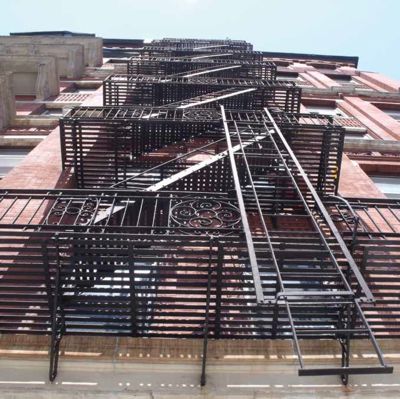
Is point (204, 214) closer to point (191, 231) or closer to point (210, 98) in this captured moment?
point (191, 231)

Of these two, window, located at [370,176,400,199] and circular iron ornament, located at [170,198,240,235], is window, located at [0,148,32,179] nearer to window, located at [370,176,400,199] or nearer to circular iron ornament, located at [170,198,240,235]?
circular iron ornament, located at [170,198,240,235]

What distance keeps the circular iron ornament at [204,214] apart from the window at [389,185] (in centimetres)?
716

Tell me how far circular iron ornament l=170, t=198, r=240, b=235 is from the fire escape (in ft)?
0.12

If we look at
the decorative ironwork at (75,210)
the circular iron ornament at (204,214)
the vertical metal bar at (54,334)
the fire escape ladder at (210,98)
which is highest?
the fire escape ladder at (210,98)

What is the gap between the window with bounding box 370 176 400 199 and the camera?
506 inches

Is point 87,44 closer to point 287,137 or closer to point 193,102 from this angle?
point 193,102

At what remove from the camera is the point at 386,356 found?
603 cm

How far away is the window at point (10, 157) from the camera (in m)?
13.8

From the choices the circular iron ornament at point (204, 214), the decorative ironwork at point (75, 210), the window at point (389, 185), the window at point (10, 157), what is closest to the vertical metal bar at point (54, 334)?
the decorative ironwork at point (75, 210)

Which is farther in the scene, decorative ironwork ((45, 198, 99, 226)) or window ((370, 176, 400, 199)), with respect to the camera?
window ((370, 176, 400, 199))

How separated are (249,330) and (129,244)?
2.08m

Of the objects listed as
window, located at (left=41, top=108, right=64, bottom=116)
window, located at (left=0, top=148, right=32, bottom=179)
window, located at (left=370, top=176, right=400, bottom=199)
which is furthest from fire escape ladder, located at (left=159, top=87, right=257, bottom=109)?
window, located at (left=41, top=108, right=64, bottom=116)

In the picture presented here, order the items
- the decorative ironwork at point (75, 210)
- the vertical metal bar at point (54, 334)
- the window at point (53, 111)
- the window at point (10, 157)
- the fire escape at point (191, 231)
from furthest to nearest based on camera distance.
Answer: the window at point (53, 111) < the window at point (10, 157) < the decorative ironwork at point (75, 210) < the fire escape at point (191, 231) < the vertical metal bar at point (54, 334)

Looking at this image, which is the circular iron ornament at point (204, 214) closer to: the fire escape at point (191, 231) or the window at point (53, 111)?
the fire escape at point (191, 231)
